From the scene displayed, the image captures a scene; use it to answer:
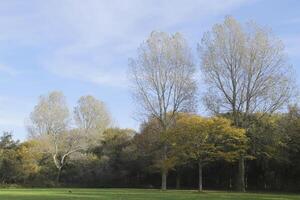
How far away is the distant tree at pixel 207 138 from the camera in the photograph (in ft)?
153

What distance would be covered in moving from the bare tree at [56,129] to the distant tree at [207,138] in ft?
104

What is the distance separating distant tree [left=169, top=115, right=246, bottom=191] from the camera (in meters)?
46.5

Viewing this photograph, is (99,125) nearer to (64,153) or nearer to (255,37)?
(64,153)

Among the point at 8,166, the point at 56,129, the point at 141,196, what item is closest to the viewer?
the point at 141,196

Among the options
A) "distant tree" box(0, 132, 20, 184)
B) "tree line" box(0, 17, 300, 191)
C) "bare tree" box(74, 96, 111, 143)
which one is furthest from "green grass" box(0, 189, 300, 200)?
"bare tree" box(74, 96, 111, 143)

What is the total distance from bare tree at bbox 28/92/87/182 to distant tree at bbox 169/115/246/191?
3165 cm

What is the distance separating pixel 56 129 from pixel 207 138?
130ft

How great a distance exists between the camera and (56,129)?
80375mm

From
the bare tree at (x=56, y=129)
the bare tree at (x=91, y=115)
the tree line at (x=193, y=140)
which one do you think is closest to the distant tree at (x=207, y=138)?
the tree line at (x=193, y=140)

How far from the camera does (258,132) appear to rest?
49781 mm

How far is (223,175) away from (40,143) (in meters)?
30.4

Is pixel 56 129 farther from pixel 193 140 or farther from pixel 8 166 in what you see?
pixel 193 140

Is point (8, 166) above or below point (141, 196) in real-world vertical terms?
above

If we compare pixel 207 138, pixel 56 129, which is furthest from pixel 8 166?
pixel 207 138
